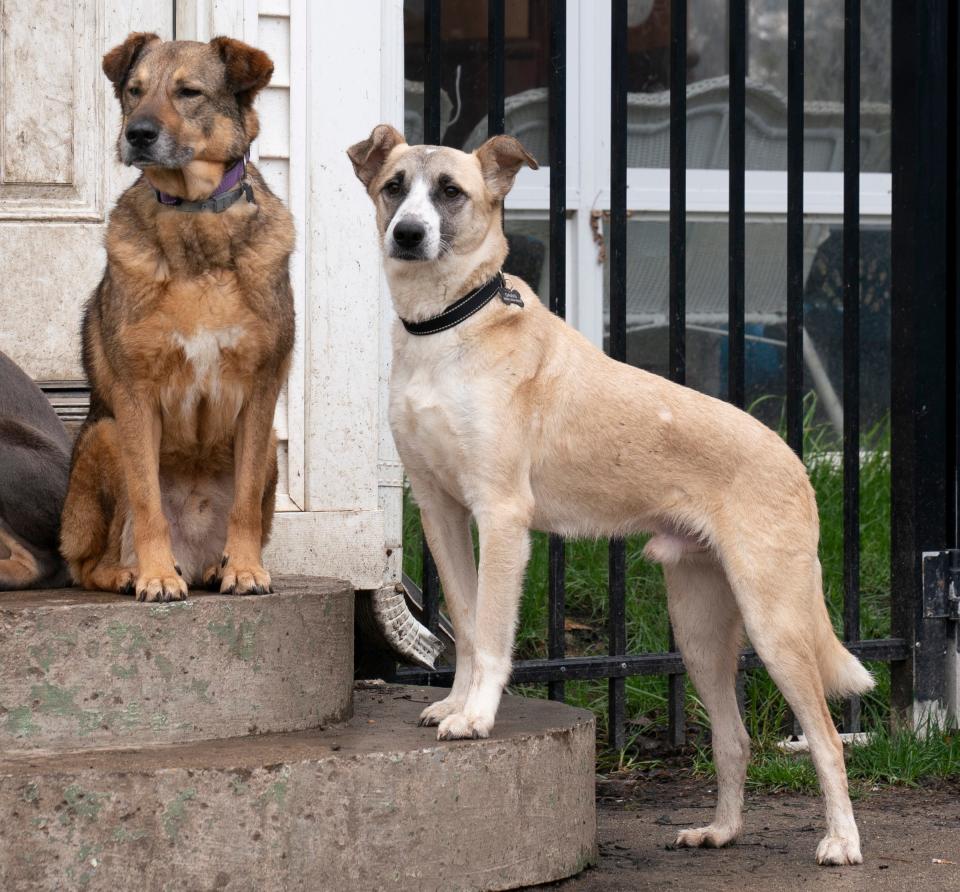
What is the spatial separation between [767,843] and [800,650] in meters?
0.65

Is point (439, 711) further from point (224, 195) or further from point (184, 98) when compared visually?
point (184, 98)

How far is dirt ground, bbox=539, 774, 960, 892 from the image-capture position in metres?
3.57

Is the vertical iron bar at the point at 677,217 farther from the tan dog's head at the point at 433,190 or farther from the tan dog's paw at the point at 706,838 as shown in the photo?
the tan dog's head at the point at 433,190

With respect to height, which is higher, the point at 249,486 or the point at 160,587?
the point at 249,486

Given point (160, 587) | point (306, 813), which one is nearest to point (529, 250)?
point (160, 587)

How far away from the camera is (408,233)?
358 cm

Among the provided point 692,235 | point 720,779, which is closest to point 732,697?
point 720,779

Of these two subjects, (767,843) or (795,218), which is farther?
(795,218)

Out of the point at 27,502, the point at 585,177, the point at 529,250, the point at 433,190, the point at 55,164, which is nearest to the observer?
the point at 433,190

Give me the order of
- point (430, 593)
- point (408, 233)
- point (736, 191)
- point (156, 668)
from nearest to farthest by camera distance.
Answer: point (156, 668) → point (408, 233) → point (430, 593) → point (736, 191)

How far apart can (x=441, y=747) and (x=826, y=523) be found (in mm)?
3174

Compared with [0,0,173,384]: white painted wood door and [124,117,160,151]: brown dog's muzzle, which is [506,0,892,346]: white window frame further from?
[124,117,160,151]: brown dog's muzzle

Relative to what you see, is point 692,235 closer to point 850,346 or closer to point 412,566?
point 850,346

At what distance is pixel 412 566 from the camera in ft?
18.5
